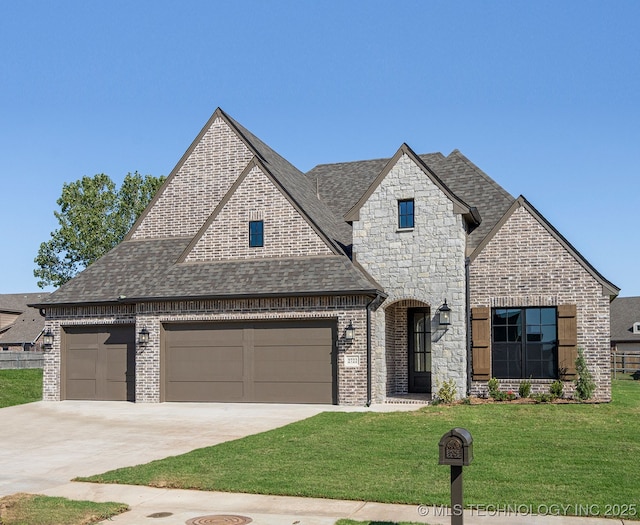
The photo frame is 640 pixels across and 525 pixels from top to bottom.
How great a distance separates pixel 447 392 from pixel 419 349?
272 centimetres

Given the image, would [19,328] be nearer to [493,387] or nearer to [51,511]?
[493,387]

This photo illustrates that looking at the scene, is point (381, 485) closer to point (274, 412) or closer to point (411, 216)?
point (274, 412)

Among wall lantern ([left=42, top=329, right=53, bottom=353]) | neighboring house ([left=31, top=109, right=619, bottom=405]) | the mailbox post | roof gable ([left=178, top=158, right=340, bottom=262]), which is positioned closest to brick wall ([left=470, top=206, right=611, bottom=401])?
neighboring house ([left=31, top=109, right=619, bottom=405])

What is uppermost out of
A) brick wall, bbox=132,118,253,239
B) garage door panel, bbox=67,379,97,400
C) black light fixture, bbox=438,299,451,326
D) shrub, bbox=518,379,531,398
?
brick wall, bbox=132,118,253,239

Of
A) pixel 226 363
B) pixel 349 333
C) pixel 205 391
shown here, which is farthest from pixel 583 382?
pixel 205 391

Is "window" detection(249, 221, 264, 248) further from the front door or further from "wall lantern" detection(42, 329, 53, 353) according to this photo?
"wall lantern" detection(42, 329, 53, 353)

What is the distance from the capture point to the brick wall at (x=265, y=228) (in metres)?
Result: 22.8

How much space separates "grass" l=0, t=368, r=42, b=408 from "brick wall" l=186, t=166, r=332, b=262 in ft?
25.4

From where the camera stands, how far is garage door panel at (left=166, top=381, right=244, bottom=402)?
22.1m

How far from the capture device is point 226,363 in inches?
875

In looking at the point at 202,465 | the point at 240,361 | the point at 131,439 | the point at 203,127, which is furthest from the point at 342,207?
the point at 202,465

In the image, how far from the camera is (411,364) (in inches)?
933

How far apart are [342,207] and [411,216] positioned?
565 centimetres

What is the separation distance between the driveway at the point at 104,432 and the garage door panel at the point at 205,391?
0.52 metres
